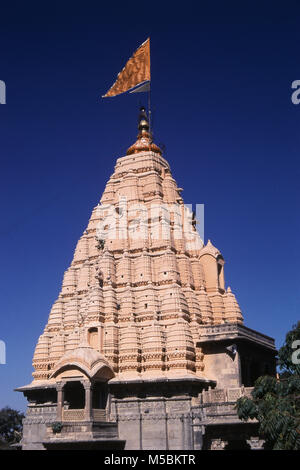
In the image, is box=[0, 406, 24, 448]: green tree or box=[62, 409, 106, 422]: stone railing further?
box=[0, 406, 24, 448]: green tree

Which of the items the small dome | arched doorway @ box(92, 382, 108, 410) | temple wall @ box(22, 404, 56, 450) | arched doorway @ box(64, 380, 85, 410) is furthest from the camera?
the small dome

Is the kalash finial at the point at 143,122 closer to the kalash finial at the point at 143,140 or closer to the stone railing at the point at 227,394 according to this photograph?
the kalash finial at the point at 143,140

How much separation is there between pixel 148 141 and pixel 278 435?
27.0 m

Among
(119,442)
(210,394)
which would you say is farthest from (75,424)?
(210,394)

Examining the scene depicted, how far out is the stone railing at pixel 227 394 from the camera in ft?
94.3

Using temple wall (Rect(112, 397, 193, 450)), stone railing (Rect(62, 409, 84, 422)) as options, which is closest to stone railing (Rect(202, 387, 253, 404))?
temple wall (Rect(112, 397, 193, 450))

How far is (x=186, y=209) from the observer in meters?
39.7

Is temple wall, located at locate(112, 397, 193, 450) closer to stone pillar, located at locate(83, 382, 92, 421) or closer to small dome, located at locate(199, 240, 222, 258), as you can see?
stone pillar, located at locate(83, 382, 92, 421)

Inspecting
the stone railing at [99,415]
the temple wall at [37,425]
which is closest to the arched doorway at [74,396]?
the temple wall at [37,425]

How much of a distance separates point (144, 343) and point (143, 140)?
17988 millimetres

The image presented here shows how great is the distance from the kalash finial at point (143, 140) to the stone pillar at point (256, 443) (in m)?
23.1

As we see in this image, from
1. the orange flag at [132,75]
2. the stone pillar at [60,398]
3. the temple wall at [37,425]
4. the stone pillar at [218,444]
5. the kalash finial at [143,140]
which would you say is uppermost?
the orange flag at [132,75]

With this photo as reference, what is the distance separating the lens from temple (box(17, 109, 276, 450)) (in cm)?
2917

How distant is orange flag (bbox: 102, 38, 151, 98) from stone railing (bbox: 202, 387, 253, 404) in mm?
23127
